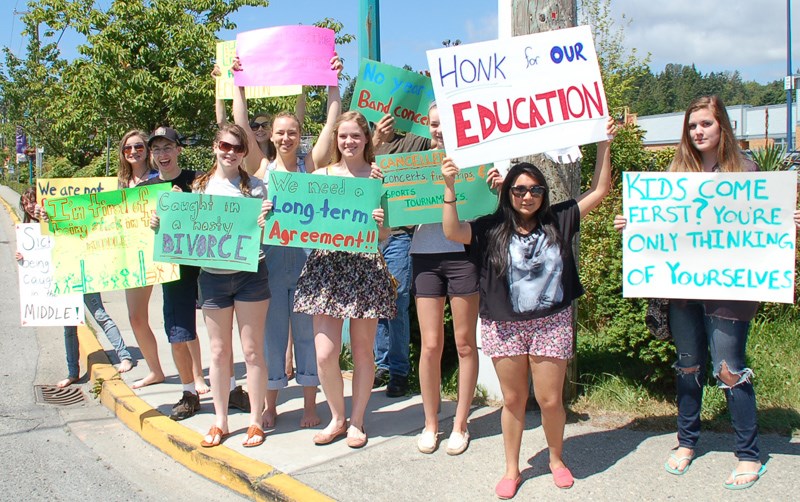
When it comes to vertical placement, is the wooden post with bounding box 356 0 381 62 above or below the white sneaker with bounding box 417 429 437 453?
above

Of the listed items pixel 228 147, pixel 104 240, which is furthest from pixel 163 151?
pixel 228 147

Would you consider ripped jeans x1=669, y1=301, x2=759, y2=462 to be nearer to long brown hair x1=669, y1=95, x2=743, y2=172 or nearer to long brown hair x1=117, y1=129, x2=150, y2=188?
long brown hair x1=669, y1=95, x2=743, y2=172

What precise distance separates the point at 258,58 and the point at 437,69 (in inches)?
66.5

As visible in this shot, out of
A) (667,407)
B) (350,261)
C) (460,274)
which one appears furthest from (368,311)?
(667,407)

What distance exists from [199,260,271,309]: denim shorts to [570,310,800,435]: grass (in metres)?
2.25

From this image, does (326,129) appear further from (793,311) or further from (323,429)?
(793,311)

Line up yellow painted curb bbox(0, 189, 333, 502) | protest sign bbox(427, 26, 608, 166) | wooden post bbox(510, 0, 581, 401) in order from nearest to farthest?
protest sign bbox(427, 26, 608, 166) → yellow painted curb bbox(0, 189, 333, 502) → wooden post bbox(510, 0, 581, 401)

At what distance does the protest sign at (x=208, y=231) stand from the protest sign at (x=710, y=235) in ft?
7.06

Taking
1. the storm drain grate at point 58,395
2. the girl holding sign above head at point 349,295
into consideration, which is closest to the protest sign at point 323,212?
the girl holding sign above head at point 349,295

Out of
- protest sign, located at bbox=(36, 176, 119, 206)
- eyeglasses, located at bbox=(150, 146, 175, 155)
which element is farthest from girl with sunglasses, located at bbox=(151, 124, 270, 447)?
protest sign, located at bbox=(36, 176, 119, 206)

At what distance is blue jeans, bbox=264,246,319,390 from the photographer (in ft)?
15.7

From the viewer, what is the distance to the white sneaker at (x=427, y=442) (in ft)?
14.2

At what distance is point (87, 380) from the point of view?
Answer: 656cm

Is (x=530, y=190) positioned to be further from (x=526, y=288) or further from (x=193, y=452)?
(x=193, y=452)
